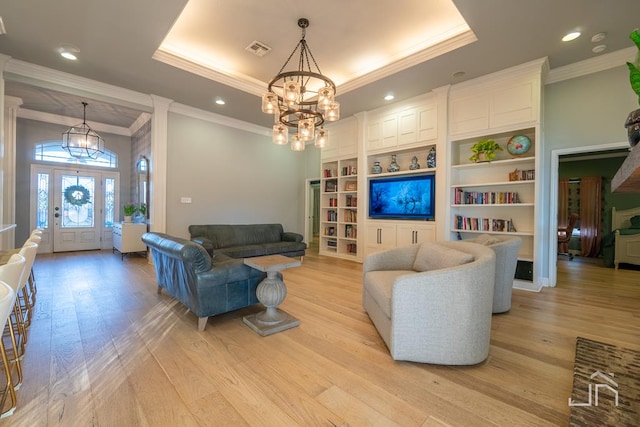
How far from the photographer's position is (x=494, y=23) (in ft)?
9.52

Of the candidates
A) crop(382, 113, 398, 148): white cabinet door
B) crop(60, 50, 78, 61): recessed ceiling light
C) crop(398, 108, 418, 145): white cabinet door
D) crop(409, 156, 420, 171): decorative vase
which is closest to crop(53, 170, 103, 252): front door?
crop(60, 50, 78, 61): recessed ceiling light

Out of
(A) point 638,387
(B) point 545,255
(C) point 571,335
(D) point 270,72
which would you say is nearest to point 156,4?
(D) point 270,72

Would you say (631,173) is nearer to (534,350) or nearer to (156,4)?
(534,350)

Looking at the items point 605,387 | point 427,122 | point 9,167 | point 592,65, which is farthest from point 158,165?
point 592,65

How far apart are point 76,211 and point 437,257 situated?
800cm

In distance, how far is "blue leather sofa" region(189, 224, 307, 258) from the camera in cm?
502

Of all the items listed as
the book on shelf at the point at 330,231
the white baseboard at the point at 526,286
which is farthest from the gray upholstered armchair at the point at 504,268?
the book on shelf at the point at 330,231

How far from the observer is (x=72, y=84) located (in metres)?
4.11

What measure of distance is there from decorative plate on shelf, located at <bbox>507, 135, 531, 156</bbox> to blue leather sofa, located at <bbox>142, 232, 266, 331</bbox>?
389cm

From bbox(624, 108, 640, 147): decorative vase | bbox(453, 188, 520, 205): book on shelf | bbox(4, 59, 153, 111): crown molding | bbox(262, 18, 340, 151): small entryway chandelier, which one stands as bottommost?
bbox(453, 188, 520, 205): book on shelf

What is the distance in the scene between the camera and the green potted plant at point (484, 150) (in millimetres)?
4047

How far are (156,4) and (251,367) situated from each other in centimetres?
341

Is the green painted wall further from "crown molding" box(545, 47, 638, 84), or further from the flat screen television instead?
the flat screen television

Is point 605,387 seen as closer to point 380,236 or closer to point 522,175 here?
point 522,175
